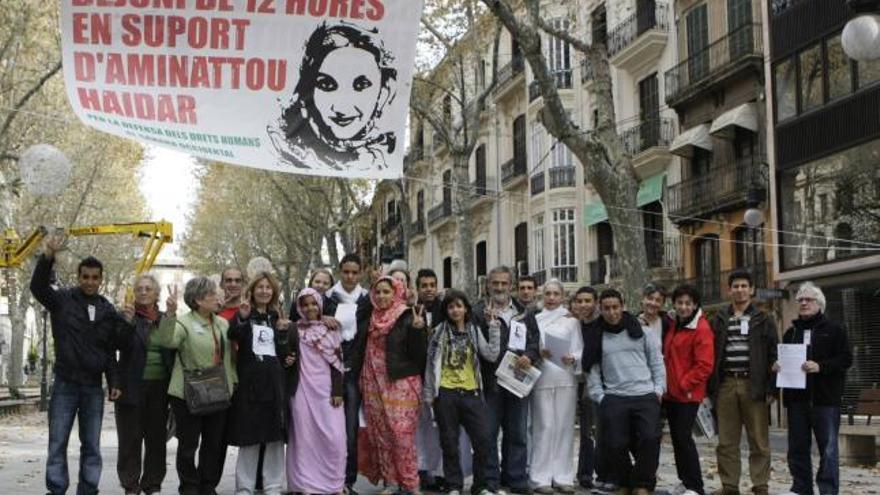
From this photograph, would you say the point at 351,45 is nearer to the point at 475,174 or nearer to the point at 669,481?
the point at 669,481

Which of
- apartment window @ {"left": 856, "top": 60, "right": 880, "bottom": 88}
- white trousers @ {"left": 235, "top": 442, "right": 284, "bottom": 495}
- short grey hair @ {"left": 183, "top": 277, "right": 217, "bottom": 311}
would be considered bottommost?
white trousers @ {"left": 235, "top": 442, "right": 284, "bottom": 495}

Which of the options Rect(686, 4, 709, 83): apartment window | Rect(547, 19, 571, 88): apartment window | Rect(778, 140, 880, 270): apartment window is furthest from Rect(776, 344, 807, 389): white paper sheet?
Rect(547, 19, 571, 88): apartment window

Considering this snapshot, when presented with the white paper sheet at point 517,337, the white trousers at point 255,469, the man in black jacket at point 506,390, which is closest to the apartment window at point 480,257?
the man in black jacket at point 506,390

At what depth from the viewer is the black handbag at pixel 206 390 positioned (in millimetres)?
8500

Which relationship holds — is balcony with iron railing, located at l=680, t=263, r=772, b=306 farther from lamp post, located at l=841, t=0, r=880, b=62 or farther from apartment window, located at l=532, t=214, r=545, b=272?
lamp post, located at l=841, t=0, r=880, b=62

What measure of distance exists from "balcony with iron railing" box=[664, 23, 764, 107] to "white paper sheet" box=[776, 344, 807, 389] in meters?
17.4

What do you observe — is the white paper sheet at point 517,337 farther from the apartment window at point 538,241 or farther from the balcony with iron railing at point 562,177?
the apartment window at point 538,241

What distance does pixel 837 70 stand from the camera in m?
21.3

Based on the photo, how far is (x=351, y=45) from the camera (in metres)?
7.89

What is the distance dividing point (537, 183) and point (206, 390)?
2879 centimetres

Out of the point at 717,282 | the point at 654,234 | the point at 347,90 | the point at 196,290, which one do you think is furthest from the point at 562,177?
the point at 347,90

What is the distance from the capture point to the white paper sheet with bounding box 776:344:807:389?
909 cm

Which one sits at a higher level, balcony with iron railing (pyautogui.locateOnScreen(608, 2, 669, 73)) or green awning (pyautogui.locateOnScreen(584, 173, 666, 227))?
balcony with iron railing (pyautogui.locateOnScreen(608, 2, 669, 73))

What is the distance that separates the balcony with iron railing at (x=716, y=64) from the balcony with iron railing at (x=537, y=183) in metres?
7.43
